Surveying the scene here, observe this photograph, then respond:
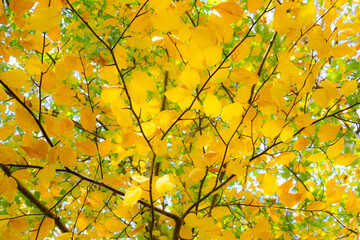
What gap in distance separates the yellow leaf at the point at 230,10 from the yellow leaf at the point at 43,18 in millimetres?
470

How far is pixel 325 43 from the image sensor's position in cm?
98

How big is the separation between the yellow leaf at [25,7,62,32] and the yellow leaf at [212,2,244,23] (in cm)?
47

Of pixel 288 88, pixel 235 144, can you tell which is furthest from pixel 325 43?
pixel 235 144

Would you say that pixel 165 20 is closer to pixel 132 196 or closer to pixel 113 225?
pixel 132 196

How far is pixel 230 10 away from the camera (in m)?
0.89

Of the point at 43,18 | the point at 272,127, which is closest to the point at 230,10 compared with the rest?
the point at 272,127

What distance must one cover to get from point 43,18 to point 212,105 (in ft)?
1.73

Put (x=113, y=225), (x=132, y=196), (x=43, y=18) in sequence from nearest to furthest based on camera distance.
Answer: (x=43, y=18)
(x=132, y=196)
(x=113, y=225)

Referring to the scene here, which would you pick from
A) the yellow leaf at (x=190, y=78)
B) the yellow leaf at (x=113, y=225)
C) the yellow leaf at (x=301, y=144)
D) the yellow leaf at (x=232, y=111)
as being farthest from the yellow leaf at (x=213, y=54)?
the yellow leaf at (x=113, y=225)

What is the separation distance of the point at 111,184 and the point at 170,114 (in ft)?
1.36

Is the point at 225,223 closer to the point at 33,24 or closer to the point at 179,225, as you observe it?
the point at 179,225

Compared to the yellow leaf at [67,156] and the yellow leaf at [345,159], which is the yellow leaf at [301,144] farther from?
the yellow leaf at [67,156]

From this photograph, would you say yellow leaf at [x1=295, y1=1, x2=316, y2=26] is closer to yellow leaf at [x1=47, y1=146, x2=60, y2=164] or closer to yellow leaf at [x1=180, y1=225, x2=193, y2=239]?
yellow leaf at [x1=47, y1=146, x2=60, y2=164]

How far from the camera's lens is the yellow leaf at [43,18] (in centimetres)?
73
